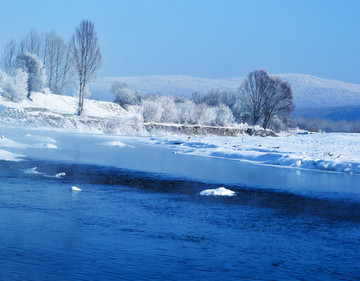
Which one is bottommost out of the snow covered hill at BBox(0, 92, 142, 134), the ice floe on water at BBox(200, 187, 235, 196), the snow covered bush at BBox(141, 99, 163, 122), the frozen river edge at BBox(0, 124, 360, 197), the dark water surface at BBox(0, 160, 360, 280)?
the dark water surface at BBox(0, 160, 360, 280)

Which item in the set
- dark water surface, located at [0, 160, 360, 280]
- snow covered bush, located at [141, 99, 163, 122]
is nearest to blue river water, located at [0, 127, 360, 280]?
dark water surface, located at [0, 160, 360, 280]

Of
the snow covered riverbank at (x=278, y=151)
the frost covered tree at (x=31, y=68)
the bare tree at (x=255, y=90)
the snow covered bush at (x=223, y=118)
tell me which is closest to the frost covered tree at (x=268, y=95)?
the bare tree at (x=255, y=90)

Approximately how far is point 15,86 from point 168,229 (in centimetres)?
4914

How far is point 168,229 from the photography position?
10.2 m

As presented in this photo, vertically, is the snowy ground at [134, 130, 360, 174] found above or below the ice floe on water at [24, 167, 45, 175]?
above

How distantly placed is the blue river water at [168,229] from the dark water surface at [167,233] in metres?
0.02

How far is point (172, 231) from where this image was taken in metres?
10.0

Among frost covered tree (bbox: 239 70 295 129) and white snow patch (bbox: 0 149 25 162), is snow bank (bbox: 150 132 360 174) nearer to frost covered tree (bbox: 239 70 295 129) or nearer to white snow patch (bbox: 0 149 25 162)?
white snow patch (bbox: 0 149 25 162)


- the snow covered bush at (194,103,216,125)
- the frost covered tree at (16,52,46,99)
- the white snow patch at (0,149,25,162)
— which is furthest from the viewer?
the snow covered bush at (194,103,216,125)

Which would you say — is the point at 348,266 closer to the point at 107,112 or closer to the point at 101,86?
the point at 107,112

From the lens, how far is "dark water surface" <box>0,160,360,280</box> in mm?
7691

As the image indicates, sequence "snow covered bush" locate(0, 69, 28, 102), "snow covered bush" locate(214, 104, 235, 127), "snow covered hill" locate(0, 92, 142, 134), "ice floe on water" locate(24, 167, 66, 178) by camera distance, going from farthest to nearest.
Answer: "snow covered bush" locate(214, 104, 235, 127), "snow covered bush" locate(0, 69, 28, 102), "snow covered hill" locate(0, 92, 142, 134), "ice floe on water" locate(24, 167, 66, 178)

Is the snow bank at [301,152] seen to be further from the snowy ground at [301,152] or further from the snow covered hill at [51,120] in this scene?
the snow covered hill at [51,120]

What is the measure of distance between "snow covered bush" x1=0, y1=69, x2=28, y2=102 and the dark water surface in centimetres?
4169
